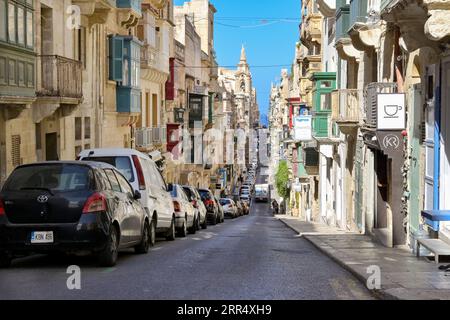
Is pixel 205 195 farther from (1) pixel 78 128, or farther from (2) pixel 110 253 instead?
(2) pixel 110 253

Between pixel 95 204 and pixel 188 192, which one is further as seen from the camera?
pixel 188 192

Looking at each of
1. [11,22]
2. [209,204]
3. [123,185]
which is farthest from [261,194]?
[123,185]

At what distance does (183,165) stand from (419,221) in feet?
140

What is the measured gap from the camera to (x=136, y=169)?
1516 centimetres

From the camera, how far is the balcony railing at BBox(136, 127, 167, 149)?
126ft

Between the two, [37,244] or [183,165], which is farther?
[183,165]

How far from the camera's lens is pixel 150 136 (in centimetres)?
4116

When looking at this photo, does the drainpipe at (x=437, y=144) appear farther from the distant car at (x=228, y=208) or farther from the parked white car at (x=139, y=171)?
the distant car at (x=228, y=208)

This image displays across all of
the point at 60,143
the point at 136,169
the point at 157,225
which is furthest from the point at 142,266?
the point at 60,143

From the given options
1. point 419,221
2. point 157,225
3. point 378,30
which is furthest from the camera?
point 378,30

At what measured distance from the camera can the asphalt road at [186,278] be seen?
8.49m

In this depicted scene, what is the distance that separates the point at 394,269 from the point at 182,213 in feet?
35.3

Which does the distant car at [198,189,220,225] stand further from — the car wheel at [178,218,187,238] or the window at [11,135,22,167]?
the window at [11,135,22,167]
